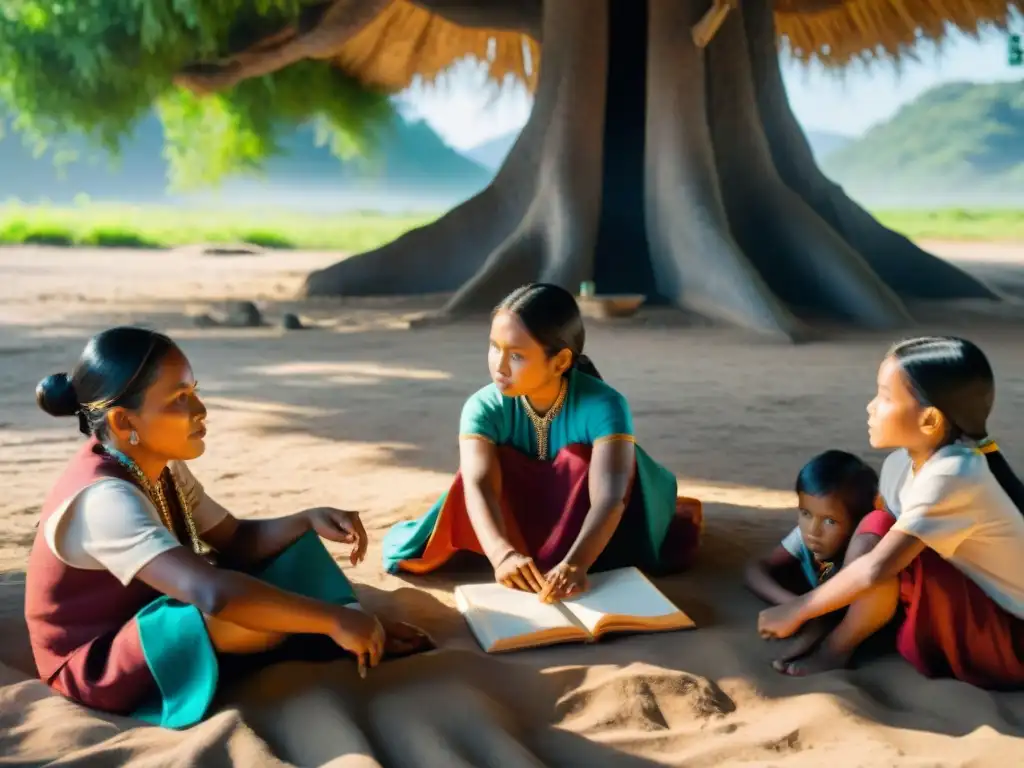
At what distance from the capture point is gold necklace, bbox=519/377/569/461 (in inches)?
104

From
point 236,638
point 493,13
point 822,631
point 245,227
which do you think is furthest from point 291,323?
point 245,227

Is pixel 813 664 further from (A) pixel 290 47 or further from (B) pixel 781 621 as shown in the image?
(A) pixel 290 47

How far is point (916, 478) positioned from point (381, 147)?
11633 mm

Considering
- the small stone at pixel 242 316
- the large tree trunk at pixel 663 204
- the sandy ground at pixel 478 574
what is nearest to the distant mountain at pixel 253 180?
the large tree trunk at pixel 663 204

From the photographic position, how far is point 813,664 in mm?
2135

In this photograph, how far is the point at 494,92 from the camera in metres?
11.2

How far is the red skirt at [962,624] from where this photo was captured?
6.67 feet

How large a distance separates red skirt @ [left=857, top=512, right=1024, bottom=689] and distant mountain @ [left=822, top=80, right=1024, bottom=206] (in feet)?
133

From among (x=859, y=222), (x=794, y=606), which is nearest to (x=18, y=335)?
(x=794, y=606)

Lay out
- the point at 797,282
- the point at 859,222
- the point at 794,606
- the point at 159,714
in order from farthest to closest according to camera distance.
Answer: the point at 859,222
the point at 797,282
the point at 794,606
the point at 159,714

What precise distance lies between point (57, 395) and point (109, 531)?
0.28m

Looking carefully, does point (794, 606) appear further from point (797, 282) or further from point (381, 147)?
point (381, 147)

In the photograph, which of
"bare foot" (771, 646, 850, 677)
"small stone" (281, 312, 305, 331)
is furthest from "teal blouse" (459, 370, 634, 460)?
"small stone" (281, 312, 305, 331)

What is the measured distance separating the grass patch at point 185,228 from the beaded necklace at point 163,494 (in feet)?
40.6
